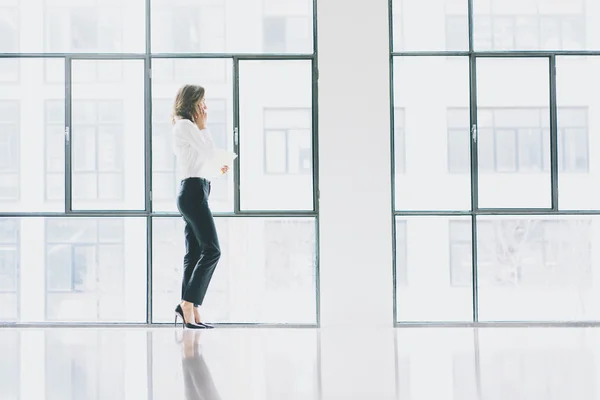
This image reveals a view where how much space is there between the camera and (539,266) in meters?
4.93

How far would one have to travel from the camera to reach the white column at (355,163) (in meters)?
4.21

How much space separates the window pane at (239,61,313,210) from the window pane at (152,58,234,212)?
0.10m

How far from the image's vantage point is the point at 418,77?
444 cm

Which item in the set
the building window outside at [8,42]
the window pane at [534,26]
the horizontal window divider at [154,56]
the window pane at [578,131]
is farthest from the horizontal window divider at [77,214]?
the window pane at [578,131]

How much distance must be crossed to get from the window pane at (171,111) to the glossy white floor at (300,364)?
2.89 feet

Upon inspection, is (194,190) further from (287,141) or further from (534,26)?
(534,26)

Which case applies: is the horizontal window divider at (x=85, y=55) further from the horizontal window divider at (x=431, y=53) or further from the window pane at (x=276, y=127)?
the horizontal window divider at (x=431, y=53)

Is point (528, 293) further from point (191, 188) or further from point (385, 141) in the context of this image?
point (191, 188)

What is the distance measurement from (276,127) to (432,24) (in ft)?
4.02

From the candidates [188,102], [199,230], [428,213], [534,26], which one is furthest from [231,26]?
[534,26]

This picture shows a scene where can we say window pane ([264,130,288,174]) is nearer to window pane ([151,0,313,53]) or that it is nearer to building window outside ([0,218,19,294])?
window pane ([151,0,313,53])

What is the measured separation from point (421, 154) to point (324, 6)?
3.77ft

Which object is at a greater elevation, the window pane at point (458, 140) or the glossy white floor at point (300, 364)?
the window pane at point (458, 140)

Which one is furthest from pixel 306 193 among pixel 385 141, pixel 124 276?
pixel 124 276
